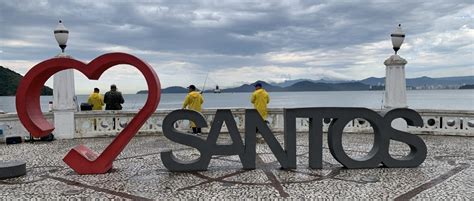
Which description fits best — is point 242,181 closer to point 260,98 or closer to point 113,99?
point 260,98

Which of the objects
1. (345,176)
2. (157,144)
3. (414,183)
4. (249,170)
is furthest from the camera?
(157,144)

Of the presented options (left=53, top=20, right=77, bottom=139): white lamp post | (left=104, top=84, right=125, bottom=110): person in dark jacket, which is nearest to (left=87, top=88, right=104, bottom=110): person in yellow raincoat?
(left=104, top=84, right=125, bottom=110): person in dark jacket

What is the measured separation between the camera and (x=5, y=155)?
1083 centimetres

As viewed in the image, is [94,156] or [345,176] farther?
[94,156]

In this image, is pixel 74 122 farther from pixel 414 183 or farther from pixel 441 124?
pixel 441 124

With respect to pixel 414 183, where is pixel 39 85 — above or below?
above

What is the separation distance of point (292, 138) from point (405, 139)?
7.87ft

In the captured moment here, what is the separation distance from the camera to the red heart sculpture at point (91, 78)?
8195mm

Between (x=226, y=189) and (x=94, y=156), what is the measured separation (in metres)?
3.32

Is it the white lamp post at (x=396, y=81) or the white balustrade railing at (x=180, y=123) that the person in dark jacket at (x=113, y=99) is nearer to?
the white balustrade railing at (x=180, y=123)

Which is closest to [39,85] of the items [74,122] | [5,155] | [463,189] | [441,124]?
[5,155]

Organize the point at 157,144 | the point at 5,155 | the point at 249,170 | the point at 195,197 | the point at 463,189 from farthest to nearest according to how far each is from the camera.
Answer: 1. the point at 157,144
2. the point at 5,155
3. the point at 249,170
4. the point at 463,189
5. the point at 195,197

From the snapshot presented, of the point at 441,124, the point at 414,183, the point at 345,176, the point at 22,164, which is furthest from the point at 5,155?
the point at 441,124

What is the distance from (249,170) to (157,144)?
15.8 feet
